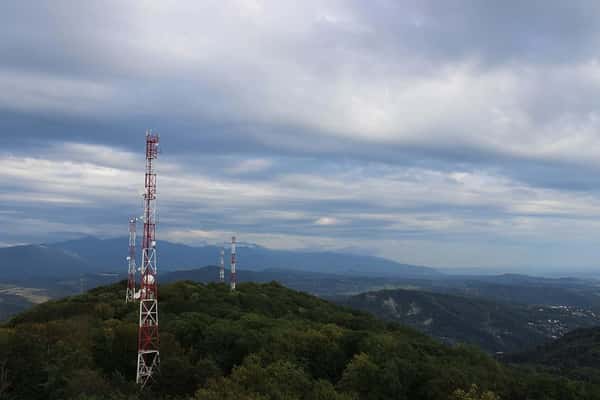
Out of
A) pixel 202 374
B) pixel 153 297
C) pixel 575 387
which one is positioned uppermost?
pixel 153 297

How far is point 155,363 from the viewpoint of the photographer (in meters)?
55.9

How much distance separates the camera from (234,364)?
224 ft

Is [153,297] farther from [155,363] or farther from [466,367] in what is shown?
[466,367]

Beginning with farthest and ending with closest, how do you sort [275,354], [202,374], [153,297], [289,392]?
[275,354] → [202,374] → [153,297] → [289,392]

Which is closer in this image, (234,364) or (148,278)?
(148,278)

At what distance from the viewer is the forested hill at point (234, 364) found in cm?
5178

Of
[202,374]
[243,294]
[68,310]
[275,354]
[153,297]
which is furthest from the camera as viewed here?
[243,294]

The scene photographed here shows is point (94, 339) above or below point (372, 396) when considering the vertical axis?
above

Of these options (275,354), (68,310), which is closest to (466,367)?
(275,354)

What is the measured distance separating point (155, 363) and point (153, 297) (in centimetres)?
812

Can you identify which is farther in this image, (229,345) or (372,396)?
(229,345)

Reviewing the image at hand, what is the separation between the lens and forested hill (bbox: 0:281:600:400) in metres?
51.8

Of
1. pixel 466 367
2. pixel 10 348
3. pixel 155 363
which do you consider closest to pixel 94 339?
pixel 10 348

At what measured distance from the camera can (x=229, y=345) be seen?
75375 mm
